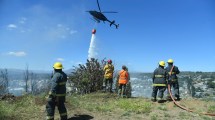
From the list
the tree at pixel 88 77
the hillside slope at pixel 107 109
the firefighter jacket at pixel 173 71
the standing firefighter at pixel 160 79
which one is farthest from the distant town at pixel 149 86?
the standing firefighter at pixel 160 79

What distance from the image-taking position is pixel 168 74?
17.3 m

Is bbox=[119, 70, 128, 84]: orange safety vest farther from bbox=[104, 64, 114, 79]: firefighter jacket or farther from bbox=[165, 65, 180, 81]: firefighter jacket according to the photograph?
bbox=[165, 65, 180, 81]: firefighter jacket

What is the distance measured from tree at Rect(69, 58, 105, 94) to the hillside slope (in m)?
4.58

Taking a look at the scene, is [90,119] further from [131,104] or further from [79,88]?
[79,88]

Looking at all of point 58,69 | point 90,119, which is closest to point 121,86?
point 90,119

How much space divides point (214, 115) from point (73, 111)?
620 centimetres

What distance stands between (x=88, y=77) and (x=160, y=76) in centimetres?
674

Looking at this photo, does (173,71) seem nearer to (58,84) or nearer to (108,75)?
(108,75)

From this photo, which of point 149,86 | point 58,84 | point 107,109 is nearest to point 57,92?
point 58,84

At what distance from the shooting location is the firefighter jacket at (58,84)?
1228 cm

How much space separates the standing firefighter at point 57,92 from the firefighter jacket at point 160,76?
599cm

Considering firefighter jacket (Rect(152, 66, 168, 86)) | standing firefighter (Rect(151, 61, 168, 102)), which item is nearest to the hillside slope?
standing firefighter (Rect(151, 61, 168, 102))

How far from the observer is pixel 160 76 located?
16.9 meters

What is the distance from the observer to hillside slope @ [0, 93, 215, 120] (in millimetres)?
13883
